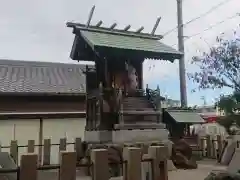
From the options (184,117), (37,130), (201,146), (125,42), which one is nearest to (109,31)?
(125,42)

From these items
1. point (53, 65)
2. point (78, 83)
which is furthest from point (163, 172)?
point (53, 65)

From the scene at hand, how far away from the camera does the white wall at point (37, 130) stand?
15523mm

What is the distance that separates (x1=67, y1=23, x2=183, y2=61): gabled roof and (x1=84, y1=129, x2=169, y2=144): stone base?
281cm

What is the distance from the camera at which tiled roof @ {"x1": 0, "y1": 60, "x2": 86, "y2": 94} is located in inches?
639

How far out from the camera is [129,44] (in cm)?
1154

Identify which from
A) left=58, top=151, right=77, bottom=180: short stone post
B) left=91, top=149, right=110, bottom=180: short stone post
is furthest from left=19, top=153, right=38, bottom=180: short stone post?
left=91, top=149, right=110, bottom=180: short stone post

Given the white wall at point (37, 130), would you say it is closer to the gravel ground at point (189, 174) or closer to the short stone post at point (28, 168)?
the gravel ground at point (189, 174)

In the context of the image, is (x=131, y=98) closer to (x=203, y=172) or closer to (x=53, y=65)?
(x=203, y=172)

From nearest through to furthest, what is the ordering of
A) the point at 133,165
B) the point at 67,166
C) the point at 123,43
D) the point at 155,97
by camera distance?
the point at 67,166 → the point at 133,165 → the point at 123,43 → the point at 155,97

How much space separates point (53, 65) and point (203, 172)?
1364 centimetres

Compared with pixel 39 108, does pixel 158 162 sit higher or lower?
lower

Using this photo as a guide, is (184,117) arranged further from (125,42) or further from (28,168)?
(28,168)

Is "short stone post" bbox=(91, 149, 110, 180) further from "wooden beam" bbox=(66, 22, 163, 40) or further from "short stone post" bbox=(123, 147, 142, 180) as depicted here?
"wooden beam" bbox=(66, 22, 163, 40)

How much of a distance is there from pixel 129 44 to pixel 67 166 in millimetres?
7063
